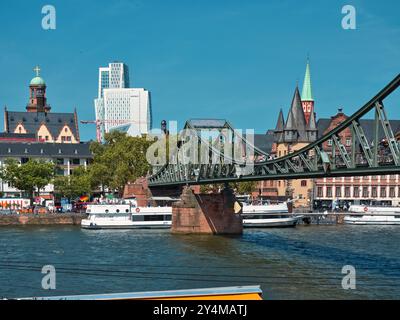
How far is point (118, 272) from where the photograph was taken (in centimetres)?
4694

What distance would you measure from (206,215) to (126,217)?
14.6 meters

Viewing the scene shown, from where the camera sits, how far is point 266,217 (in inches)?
4031

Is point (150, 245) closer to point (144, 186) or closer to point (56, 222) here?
point (56, 222)

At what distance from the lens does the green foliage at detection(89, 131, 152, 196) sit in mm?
134375

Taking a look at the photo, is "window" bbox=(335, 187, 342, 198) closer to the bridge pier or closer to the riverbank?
the riverbank

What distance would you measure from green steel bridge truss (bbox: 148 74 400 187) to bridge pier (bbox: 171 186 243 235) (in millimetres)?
2649

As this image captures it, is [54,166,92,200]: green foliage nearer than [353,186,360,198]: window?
Yes

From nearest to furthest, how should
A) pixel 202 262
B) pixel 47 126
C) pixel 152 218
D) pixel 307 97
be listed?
pixel 202 262
pixel 152 218
pixel 307 97
pixel 47 126

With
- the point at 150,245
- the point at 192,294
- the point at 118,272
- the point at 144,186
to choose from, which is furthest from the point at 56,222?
the point at 192,294

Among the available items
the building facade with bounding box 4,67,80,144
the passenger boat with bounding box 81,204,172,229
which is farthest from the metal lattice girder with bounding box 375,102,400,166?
the building facade with bounding box 4,67,80,144

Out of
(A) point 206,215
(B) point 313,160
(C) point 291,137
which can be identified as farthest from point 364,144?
(C) point 291,137

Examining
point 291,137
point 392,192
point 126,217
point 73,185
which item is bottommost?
point 126,217

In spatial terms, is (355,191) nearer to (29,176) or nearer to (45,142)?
(29,176)
